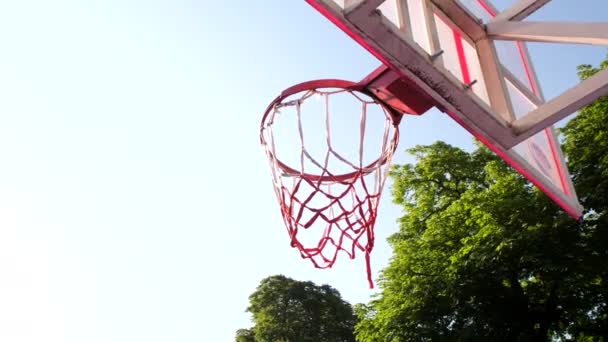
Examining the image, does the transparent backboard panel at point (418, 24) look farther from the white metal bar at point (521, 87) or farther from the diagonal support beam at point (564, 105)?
the white metal bar at point (521, 87)

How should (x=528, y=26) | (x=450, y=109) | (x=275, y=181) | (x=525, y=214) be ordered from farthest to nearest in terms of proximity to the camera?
1. (x=525, y=214)
2. (x=275, y=181)
3. (x=528, y=26)
4. (x=450, y=109)

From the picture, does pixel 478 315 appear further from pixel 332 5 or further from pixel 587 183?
pixel 332 5

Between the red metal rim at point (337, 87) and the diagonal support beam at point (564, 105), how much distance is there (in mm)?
1011

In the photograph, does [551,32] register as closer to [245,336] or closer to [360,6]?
[360,6]

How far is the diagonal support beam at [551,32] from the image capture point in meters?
3.03

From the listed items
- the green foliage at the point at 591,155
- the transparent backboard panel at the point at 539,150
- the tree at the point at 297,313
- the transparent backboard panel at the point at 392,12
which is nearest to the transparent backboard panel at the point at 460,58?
the transparent backboard panel at the point at 539,150

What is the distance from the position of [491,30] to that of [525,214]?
26.0 feet

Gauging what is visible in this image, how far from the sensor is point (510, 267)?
1098 centimetres

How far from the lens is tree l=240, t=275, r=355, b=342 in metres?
24.8

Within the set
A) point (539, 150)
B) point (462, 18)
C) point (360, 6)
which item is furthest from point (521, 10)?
point (360, 6)

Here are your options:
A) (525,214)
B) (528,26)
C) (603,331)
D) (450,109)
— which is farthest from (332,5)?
(603,331)

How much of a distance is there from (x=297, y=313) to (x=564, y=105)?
2356 centimetres

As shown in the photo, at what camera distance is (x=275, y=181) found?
4.87 meters

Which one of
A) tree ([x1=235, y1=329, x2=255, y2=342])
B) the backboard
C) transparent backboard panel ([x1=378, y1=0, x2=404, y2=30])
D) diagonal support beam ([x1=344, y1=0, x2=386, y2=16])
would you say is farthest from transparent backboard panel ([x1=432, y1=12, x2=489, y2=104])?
tree ([x1=235, y1=329, x2=255, y2=342])
